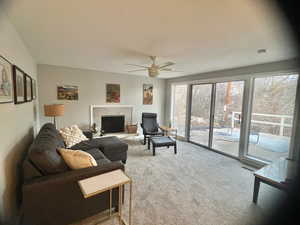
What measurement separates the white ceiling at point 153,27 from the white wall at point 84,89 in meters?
1.45

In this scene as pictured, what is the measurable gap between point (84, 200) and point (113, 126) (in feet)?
11.8

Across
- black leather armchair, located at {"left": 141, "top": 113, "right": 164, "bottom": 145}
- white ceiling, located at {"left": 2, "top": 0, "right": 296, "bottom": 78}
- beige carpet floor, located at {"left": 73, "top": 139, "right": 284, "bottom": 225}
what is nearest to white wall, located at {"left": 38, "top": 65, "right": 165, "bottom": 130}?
black leather armchair, located at {"left": 141, "top": 113, "right": 164, "bottom": 145}

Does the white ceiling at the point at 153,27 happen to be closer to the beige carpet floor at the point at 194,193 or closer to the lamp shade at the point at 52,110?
the lamp shade at the point at 52,110

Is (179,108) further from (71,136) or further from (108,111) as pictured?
(71,136)

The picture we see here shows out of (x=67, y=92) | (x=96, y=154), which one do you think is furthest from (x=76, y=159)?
(x=67, y=92)

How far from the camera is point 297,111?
2.68 metres

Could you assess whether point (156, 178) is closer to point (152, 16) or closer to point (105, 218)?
point (105, 218)

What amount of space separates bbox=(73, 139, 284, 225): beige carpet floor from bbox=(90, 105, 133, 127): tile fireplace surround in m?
2.06

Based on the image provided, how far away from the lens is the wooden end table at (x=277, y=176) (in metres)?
1.83

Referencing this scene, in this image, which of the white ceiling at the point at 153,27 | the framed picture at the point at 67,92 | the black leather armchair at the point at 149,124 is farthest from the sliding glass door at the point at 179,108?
the framed picture at the point at 67,92

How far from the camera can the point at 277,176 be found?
1993 mm

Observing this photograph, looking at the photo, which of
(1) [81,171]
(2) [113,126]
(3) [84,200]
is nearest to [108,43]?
(1) [81,171]

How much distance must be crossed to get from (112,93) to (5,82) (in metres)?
3.52

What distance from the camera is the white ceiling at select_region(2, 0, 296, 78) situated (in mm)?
1372
